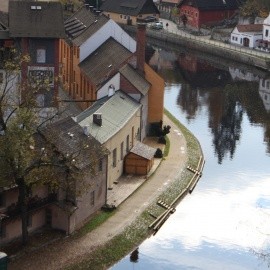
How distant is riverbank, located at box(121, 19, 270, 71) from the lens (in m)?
105

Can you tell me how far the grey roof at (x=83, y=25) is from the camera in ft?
239

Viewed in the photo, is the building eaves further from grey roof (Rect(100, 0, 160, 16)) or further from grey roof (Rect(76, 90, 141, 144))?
grey roof (Rect(76, 90, 141, 144))

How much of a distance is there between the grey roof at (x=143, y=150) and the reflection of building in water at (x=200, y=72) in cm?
3574

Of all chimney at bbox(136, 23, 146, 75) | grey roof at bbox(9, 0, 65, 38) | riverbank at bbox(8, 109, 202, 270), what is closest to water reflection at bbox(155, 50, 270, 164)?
riverbank at bbox(8, 109, 202, 270)

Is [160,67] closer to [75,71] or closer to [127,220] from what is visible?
[75,71]

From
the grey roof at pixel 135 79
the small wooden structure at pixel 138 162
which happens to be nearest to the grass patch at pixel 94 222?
the small wooden structure at pixel 138 162

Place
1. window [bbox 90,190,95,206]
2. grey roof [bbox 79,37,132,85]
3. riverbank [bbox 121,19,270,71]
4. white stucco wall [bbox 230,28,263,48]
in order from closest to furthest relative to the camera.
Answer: window [bbox 90,190,95,206] < grey roof [bbox 79,37,132,85] < riverbank [bbox 121,19,270,71] < white stucco wall [bbox 230,28,263,48]

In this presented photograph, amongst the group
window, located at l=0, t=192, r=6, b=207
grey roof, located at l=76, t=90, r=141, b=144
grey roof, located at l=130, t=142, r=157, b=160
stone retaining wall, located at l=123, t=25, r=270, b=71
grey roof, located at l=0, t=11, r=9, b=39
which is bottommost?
grey roof, located at l=130, t=142, r=157, b=160

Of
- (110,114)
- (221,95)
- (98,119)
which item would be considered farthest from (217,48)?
(98,119)

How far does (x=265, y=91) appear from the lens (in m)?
91.3

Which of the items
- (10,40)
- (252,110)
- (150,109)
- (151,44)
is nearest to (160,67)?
(151,44)

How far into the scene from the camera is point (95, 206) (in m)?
49.1

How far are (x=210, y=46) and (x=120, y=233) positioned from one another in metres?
70.1

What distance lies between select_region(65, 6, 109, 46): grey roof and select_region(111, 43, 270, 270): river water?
11257 millimetres
